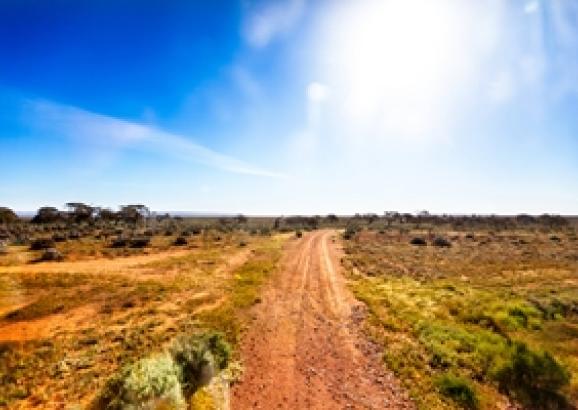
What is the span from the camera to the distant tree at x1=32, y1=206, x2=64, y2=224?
78.8 metres

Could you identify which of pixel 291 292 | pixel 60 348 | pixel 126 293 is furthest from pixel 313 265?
pixel 60 348

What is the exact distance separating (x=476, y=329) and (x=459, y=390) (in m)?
6.60

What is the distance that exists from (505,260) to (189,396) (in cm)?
3788

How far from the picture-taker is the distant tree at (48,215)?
259 feet

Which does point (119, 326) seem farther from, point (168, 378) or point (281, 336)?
point (168, 378)

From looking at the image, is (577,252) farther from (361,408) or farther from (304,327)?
(361,408)

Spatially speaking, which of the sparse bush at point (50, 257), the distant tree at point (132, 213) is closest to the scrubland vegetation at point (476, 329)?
the sparse bush at point (50, 257)

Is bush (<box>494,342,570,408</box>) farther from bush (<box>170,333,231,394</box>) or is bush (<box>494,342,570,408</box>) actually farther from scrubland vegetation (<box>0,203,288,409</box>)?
bush (<box>170,333,231,394</box>)

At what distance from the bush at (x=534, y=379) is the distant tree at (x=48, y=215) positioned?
291 feet

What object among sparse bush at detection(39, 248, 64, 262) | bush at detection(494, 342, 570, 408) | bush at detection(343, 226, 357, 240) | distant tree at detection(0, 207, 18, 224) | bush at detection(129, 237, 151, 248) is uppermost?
distant tree at detection(0, 207, 18, 224)

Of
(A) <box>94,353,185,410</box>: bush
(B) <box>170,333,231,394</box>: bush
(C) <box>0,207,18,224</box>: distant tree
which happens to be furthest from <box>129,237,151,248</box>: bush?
(C) <box>0,207,18,224</box>: distant tree

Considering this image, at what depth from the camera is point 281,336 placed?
46.5 feet

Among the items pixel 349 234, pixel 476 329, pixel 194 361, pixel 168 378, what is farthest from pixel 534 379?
pixel 349 234

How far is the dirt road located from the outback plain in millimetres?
56
